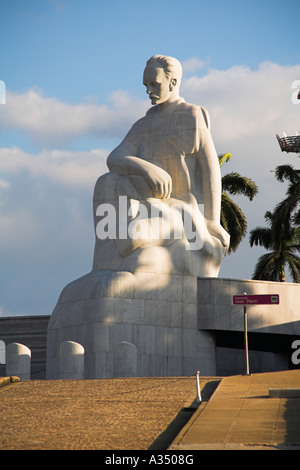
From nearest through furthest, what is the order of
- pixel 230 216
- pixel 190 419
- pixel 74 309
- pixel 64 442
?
1. pixel 64 442
2. pixel 190 419
3. pixel 74 309
4. pixel 230 216

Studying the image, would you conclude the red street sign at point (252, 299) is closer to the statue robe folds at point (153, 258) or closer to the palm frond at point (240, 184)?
the statue robe folds at point (153, 258)

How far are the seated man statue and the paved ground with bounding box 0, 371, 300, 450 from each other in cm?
731

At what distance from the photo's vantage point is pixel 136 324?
23.1 metres

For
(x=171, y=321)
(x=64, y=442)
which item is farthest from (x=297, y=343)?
(x=64, y=442)

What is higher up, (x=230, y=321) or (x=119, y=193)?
(x=119, y=193)

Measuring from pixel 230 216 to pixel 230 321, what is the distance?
13406 millimetres

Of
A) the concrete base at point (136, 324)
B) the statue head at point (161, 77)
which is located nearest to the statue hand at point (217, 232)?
the concrete base at point (136, 324)

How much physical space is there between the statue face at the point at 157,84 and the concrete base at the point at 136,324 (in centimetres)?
568

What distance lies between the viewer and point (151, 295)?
23.5 metres

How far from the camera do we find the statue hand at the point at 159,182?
24.6 m

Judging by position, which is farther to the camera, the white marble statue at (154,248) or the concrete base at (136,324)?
the white marble statue at (154,248)

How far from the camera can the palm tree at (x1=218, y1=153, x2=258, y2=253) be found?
37219mm

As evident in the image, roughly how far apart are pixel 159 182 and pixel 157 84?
10.9 ft

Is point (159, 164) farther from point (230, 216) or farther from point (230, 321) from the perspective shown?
point (230, 216)
